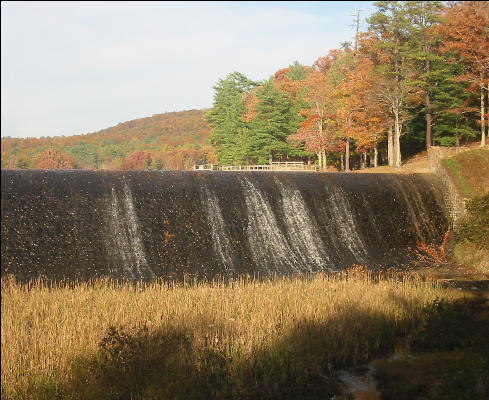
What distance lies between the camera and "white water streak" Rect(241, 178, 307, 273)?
54.7ft

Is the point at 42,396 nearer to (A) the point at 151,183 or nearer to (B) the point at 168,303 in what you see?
(B) the point at 168,303

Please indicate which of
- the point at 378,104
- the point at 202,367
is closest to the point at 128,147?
the point at 378,104

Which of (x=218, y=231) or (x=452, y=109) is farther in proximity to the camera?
(x=452, y=109)

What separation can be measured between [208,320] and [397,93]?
1045 inches

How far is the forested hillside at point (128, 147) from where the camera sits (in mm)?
42906

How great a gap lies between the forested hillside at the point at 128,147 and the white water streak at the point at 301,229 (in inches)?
1098

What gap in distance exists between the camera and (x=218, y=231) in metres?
16.9

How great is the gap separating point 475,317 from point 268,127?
3313cm

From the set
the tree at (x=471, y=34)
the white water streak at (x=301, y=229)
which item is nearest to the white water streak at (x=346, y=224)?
the white water streak at (x=301, y=229)

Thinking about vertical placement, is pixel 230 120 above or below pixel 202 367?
above

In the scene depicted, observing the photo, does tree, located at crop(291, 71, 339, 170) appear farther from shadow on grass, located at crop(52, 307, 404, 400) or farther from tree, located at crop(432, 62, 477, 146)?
shadow on grass, located at crop(52, 307, 404, 400)

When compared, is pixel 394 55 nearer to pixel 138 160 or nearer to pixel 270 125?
pixel 270 125

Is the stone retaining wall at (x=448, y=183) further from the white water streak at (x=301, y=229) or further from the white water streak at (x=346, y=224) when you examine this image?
the white water streak at (x=301, y=229)

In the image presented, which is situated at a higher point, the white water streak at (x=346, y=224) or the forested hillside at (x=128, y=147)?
the forested hillside at (x=128, y=147)
